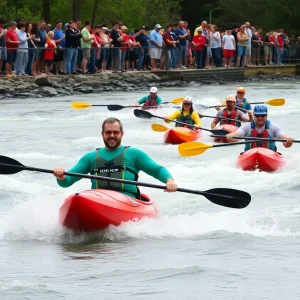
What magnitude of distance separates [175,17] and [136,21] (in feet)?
26.5

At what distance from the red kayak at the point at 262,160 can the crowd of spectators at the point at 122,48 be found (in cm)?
1160

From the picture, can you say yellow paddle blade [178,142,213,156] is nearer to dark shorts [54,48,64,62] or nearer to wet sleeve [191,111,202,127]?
wet sleeve [191,111,202,127]

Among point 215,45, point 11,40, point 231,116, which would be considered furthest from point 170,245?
point 215,45

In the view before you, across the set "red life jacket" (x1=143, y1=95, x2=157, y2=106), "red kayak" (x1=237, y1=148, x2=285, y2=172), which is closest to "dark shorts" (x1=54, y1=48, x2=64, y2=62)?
"red life jacket" (x1=143, y1=95, x2=157, y2=106)

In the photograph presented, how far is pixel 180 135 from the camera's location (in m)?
19.3

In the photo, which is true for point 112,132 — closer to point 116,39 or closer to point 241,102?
point 241,102

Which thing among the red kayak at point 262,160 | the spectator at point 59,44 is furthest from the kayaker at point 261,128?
the spectator at point 59,44

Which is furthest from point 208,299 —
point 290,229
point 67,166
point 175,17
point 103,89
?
point 175,17

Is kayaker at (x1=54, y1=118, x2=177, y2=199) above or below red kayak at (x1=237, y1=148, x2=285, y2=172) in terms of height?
above

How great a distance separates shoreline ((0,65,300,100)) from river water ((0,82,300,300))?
11.9 metres

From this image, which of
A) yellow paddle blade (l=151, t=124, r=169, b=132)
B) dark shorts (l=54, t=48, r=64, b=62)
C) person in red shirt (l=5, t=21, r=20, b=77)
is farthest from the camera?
dark shorts (l=54, t=48, r=64, b=62)

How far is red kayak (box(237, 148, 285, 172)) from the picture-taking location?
15211 mm

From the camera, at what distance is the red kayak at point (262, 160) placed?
49.9ft

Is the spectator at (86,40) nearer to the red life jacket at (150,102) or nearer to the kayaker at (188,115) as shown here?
the red life jacket at (150,102)
